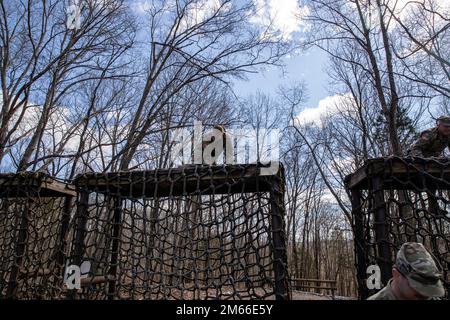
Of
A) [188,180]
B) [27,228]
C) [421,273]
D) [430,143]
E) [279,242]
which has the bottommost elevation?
[421,273]

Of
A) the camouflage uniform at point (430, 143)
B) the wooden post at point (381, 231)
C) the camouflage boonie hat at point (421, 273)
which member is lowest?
the camouflage boonie hat at point (421, 273)

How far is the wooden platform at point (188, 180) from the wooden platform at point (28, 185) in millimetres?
403

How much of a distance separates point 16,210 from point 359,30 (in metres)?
7.90

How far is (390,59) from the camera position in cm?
706

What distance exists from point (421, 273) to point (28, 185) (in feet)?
9.58

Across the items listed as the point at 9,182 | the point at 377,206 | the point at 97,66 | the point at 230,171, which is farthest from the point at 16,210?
the point at 97,66

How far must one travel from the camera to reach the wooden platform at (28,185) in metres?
2.83

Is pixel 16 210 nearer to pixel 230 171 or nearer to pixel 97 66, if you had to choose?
pixel 230 171

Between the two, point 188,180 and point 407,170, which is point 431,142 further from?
point 188,180

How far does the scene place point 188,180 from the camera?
259 centimetres

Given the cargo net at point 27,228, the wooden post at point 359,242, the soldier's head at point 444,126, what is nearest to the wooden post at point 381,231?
the wooden post at point 359,242

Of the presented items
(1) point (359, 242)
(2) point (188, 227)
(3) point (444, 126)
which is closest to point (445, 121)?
(3) point (444, 126)

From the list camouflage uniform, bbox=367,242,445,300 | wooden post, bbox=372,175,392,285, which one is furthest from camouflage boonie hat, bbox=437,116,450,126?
camouflage uniform, bbox=367,242,445,300

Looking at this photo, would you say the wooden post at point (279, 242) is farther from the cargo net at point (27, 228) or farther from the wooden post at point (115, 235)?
the cargo net at point (27, 228)
